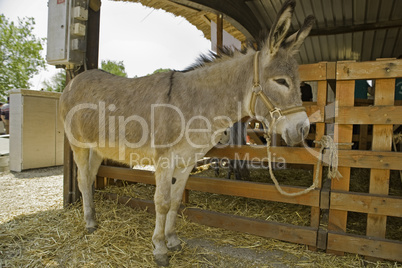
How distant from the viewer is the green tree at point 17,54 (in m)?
21.1

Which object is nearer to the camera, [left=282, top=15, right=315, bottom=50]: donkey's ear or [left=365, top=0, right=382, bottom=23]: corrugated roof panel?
[left=282, top=15, right=315, bottom=50]: donkey's ear

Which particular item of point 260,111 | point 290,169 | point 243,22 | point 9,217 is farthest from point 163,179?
point 243,22

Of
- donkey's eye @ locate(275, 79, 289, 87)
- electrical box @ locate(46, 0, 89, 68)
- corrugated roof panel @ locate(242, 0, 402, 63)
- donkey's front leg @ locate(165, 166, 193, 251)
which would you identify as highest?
corrugated roof panel @ locate(242, 0, 402, 63)

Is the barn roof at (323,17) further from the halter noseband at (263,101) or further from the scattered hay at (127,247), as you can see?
the scattered hay at (127,247)

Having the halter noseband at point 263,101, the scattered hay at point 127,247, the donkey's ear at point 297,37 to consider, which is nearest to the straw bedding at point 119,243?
the scattered hay at point 127,247

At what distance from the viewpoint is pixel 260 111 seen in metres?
2.30

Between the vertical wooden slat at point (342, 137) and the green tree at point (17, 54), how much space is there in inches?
990

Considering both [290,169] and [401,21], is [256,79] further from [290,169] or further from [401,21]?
[401,21]

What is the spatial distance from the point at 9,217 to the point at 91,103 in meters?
2.14

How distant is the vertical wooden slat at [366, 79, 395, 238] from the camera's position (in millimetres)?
2400

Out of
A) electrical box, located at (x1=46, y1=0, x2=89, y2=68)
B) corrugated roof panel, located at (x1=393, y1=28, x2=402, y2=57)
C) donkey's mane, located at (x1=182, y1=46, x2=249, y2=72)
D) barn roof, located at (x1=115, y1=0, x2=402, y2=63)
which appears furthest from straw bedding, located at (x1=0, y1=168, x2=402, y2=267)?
corrugated roof panel, located at (x1=393, y1=28, x2=402, y2=57)

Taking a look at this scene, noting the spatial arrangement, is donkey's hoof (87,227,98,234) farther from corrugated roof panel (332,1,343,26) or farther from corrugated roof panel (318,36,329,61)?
corrugated roof panel (318,36,329,61)

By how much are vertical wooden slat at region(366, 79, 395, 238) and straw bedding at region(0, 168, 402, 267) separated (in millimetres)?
343

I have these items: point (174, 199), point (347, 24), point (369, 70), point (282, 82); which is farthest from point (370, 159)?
point (347, 24)
